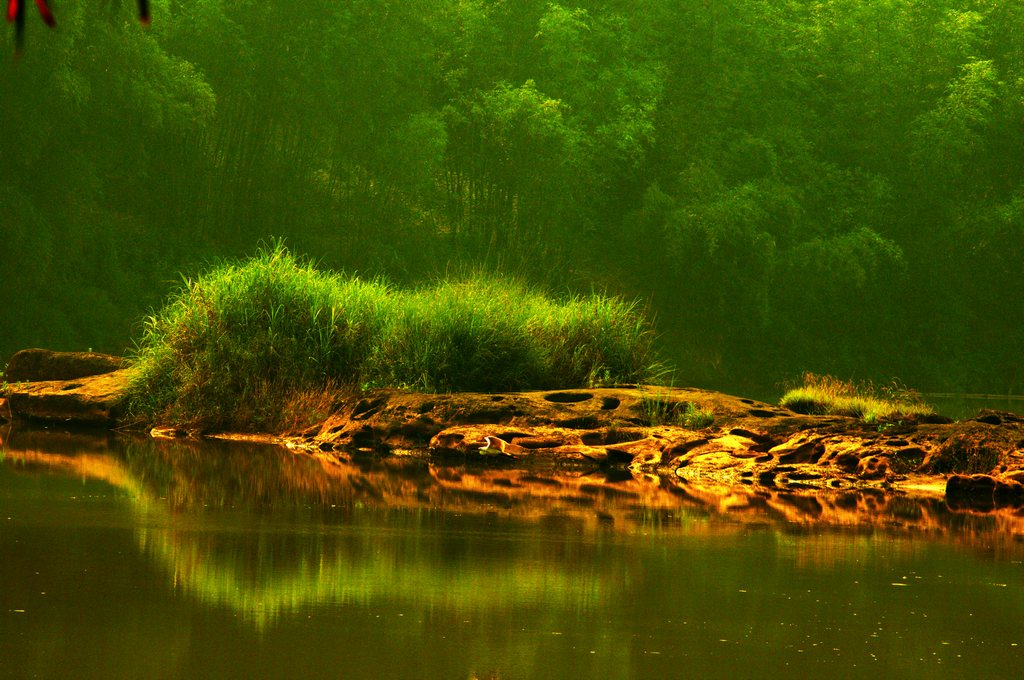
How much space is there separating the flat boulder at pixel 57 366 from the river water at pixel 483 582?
6234mm

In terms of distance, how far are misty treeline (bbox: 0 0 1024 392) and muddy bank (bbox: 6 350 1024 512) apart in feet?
35.8

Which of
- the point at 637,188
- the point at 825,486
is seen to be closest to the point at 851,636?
the point at 825,486

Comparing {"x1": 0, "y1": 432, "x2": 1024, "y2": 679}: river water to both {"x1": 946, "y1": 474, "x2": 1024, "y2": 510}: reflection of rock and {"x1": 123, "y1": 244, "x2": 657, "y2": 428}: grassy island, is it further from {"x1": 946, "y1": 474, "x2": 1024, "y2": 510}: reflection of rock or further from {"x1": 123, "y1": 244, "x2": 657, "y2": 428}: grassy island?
{"x1": 123, "y1": 244, "x2": 657, "y2": 428}: grassy island

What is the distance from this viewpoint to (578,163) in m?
31.5

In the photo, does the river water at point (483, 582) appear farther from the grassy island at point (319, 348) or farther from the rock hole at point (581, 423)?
the grassy island at point (319, 348)

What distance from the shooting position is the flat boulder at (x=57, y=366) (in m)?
15.5

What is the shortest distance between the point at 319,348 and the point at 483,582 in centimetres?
849

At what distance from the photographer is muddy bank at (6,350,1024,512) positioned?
10.4 meters

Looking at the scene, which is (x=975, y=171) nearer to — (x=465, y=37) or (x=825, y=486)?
(x=465, y=37)

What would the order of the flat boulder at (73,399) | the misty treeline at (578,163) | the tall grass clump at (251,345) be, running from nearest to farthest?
the tall grass clump at (251,345) < the flat boulder at (73,399) < the misty treeline at (578,163)

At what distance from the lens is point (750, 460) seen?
11133 millimetres

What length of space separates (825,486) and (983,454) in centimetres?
114

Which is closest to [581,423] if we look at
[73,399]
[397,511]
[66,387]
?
[397,511]

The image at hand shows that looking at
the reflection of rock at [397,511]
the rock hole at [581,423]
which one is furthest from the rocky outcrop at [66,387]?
the rock hole at [581,423]
